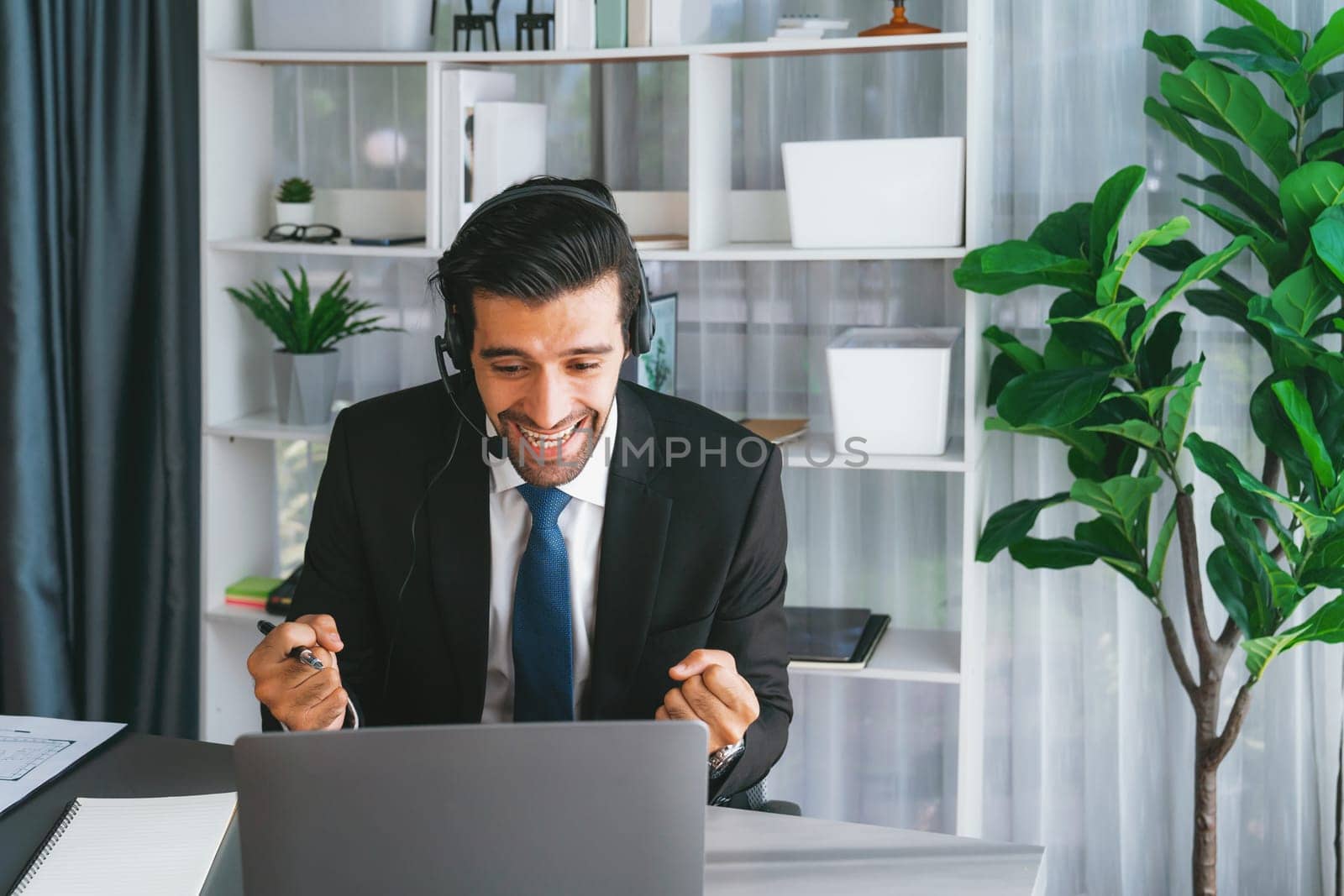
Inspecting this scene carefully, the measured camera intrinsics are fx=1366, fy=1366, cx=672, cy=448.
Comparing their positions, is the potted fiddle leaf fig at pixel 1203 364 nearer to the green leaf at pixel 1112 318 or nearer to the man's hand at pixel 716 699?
the green leaf at pixel 1112 318

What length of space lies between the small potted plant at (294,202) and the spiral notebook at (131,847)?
59.8 inches

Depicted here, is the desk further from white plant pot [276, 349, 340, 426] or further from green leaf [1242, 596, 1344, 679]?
white plant pot [276, 349, 340, 426]

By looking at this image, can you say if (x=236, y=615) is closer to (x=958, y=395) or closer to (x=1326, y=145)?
(x=958, y=395)

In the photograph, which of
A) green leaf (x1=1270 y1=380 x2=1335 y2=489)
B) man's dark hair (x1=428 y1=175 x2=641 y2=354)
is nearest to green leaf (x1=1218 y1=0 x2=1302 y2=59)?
green leaf (x1=1270 y1=380 x2=1335 y2=489)

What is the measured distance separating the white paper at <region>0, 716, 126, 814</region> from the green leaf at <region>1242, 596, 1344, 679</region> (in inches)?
61.8

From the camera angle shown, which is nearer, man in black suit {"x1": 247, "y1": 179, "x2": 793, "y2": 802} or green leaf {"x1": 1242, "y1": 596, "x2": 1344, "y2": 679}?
man in black suit {"x1": 247, "y1": 179, "x2": 793, "y2": 802}

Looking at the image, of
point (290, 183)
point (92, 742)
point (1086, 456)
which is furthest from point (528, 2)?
point (92, 742)

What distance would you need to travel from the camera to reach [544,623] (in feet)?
5.27

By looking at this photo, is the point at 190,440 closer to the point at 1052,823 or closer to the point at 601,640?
the point at 601,640

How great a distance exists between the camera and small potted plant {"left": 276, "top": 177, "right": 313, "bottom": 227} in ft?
8.52

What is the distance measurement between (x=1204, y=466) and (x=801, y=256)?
69cm

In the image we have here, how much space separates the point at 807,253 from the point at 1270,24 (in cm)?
76

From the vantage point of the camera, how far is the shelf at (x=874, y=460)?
2217 mm

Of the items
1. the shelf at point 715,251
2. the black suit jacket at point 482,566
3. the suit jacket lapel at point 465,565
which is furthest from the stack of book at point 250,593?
the suit jacket lapel at point 465,565
